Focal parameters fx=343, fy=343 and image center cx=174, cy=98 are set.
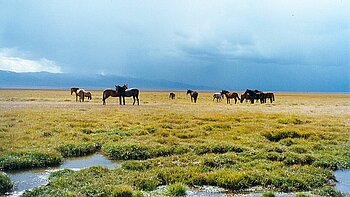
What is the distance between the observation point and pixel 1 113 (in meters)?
20.3

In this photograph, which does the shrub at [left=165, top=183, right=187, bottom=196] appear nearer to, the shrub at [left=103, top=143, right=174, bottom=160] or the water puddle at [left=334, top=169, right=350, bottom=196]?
the shrub at [left=103, top=143, right=174, bottom=160]

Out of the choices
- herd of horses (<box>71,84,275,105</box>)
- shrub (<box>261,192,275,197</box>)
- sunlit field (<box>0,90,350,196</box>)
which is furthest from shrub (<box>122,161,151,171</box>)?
herd of horses (<box>71,84,275,105</box>)

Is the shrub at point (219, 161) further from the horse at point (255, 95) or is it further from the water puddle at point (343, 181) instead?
the horse at point (255, 95)

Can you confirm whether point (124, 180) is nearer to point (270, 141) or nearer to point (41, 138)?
point (41, 138)

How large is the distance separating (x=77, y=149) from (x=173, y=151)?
4018 millimetres

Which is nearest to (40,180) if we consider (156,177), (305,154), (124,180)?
(124,180)

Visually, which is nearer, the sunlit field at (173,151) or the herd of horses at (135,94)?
the sunlit field at (173,151)

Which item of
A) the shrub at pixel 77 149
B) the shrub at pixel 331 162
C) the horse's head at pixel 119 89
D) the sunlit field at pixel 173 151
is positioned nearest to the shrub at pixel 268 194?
the sunlit field at pixel 173 151

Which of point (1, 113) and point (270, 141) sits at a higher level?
point (1, 113)

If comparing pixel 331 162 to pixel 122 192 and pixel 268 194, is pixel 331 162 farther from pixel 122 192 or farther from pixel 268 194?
pixel 122 192

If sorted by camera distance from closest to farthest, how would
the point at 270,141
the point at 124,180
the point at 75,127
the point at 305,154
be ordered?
the point at 124,180 < the point at 305,154 < the point at 270,141 < the point at 75,127

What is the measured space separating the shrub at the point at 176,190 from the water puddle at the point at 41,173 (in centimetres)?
354

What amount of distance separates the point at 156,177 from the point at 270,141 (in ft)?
26.5

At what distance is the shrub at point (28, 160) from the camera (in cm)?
1199
